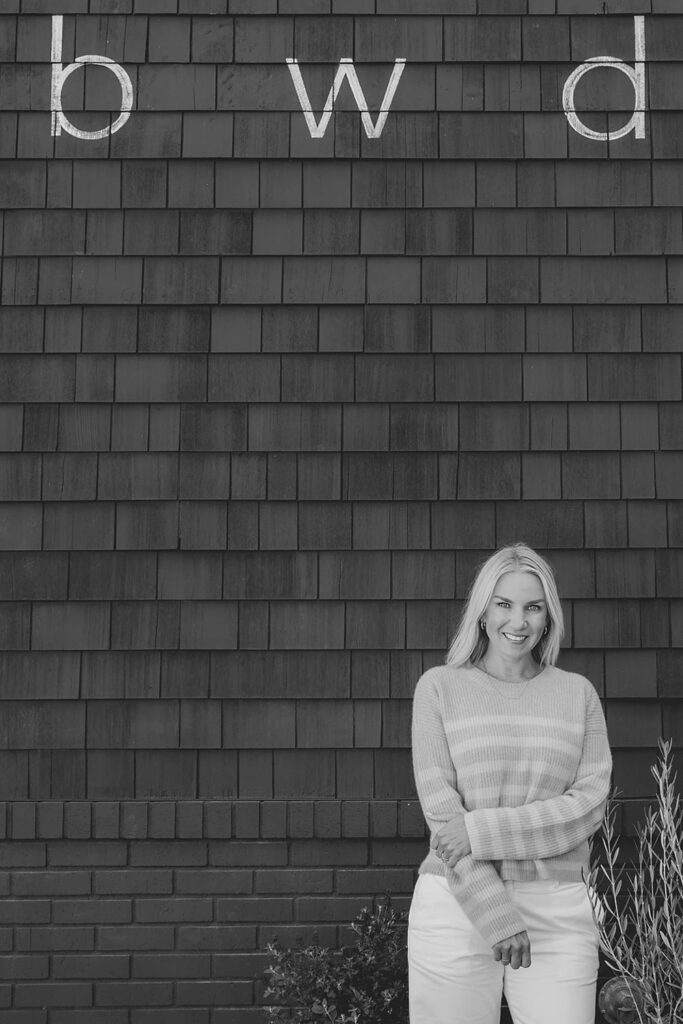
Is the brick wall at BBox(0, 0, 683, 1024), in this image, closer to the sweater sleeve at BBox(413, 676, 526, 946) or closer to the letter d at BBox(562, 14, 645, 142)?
the letter d at BBox(562, 14, 645, 142)

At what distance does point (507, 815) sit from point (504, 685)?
35 centimetres

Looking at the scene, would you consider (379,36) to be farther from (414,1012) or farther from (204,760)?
(414,1012)

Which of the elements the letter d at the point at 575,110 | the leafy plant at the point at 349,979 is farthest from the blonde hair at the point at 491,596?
the letter d at the point at 575,110

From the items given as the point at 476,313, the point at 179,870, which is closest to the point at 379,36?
the point at 476,313

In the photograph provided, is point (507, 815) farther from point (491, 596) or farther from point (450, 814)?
point (491, 596)

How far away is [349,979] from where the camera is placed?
3.31 m

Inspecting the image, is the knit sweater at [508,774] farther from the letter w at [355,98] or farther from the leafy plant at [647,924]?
the letter w at [355,98]

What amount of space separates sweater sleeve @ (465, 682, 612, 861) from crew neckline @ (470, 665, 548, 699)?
0.27 metres

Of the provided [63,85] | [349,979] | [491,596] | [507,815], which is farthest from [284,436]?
[349,979]

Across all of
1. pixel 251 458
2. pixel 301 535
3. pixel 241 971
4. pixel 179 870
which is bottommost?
pixel 241 971

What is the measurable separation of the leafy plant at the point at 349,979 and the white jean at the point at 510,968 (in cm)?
65

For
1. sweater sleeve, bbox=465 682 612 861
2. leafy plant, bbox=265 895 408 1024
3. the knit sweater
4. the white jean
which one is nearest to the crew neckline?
the knit sweater

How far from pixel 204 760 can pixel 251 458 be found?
1086 mm

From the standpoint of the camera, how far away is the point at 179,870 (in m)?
3.69
